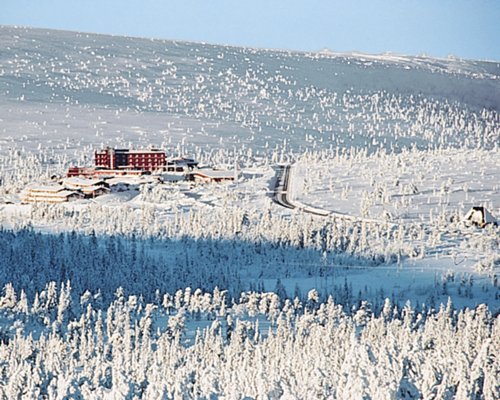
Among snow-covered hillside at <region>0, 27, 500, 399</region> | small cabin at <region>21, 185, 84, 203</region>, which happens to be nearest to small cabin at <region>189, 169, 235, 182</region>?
snow-covered hillside at <region>0, 27, 500, 399</region>

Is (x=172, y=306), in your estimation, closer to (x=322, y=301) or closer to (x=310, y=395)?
(x=322, y=301)

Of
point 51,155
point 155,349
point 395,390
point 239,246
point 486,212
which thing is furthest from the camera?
point 51,155

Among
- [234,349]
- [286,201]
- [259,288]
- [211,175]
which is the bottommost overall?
[259,288]

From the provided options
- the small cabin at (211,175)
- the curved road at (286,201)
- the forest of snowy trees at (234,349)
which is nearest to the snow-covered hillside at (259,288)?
the forest of snowy trees at (234,349)

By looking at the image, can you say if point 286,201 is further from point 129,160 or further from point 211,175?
point 129,160

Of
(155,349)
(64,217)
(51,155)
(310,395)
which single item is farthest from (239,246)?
(51,155)

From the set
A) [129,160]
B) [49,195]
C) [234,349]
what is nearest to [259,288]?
[234,349]

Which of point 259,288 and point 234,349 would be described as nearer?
point 234,349

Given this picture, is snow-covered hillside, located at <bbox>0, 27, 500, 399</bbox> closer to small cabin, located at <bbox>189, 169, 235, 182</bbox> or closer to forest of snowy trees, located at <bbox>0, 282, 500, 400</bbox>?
forest of snowy trees, located at <bbox>0, 282, 500, 400</bbox>
